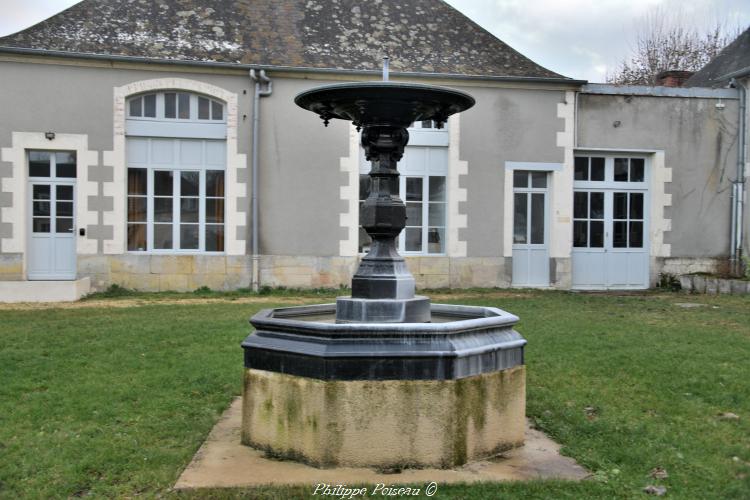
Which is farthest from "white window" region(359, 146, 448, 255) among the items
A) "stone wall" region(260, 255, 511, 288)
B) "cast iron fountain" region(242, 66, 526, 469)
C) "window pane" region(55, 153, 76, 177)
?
"cast iron fountain" region(242, 66, 526, 469)

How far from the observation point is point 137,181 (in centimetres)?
1321

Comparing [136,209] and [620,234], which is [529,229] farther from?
[136,209]

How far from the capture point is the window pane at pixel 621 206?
1491cm

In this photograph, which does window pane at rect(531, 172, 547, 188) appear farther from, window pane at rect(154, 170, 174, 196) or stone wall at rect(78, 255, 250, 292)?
window pane at rect(154, 170, 174, 196)

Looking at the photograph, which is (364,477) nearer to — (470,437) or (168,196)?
(470,437)

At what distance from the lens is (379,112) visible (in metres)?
4.55

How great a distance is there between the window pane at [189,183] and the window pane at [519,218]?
6269mm

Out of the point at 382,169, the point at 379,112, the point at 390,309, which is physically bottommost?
the point at 390,309

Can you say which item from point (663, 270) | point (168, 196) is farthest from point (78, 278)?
point (663, 270)

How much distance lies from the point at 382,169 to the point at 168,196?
374 inches

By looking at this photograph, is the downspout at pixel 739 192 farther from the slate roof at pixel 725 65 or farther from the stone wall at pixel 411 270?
the stone wall at pixel 411 270

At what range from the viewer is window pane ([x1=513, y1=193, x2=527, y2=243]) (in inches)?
567

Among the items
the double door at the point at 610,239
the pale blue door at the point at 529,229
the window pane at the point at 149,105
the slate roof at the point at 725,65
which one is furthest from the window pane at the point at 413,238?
the slate roof at the point at 725,65

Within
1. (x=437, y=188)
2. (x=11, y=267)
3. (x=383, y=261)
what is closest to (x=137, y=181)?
(x=11, y=267)
